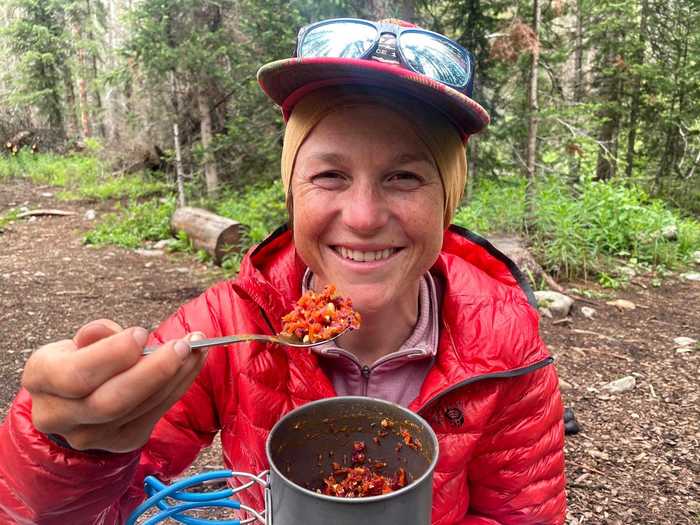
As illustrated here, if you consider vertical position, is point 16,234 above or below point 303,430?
below

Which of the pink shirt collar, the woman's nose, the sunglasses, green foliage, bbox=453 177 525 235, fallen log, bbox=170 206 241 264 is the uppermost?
the sunglasses

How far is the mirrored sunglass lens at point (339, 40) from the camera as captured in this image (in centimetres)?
141

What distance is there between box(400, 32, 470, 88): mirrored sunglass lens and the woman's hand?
0.95 meters

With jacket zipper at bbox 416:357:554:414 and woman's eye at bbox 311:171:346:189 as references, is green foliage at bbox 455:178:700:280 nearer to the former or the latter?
jacket zipper at bbox 416:357:554:414

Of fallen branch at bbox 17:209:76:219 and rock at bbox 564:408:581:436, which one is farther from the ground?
rock at bbox 564:408:581:436

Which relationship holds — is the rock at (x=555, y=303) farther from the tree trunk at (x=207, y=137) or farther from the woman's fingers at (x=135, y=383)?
the tree trunk at (x=207, y=137)

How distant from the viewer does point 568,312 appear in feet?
18.3

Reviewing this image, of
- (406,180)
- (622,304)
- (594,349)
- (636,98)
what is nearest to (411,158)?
(406,180)

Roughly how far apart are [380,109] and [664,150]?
48.4 feet

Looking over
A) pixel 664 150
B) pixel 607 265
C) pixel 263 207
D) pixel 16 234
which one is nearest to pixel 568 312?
pixel 607 265

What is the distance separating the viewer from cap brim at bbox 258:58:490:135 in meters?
1.23

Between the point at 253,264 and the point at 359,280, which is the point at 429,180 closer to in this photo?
the point at 359,280

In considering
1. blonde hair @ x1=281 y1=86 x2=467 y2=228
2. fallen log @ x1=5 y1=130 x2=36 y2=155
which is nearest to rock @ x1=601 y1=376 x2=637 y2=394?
blonde hair @ x1=281 y1=86 x2=467 y2=228

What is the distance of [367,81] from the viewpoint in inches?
51.9
